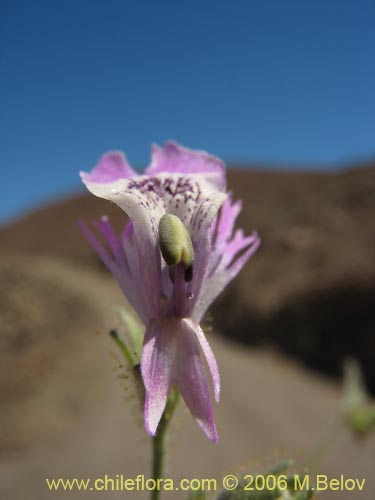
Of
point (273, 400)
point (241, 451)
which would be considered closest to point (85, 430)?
point (241, 451)

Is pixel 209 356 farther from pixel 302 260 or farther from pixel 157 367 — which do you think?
pixel 302 260

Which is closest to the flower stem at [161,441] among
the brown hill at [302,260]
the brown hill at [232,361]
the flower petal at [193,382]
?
the brown hill at [232,361]

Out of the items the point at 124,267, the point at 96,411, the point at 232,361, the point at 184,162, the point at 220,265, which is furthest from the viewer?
the point at 232,361

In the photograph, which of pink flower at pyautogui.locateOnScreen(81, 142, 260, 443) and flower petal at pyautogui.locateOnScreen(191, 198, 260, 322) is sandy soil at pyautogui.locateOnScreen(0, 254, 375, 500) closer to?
flower petal at pyautogui.locateOnScreen(191, 198, 260, 322)

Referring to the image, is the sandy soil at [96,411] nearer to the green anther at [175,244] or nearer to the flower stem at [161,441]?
the flower stem at [161,441]

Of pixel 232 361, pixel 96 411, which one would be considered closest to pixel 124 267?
pixel 96 411

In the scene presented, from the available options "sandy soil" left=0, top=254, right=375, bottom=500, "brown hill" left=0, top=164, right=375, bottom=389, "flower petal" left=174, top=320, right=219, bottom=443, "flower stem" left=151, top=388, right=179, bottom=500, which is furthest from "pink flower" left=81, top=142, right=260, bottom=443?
"brown hill" left=0, top=164, right=375, bottom=389
